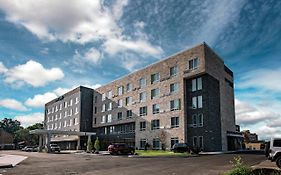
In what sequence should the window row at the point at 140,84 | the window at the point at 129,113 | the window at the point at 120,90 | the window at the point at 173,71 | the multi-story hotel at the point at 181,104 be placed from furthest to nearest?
the window at the point at 120,90, the window at the point at 129,113, the window row at the point at 140,84, the window at the point at 173,71, the multi-story hotel at the point at 181,104

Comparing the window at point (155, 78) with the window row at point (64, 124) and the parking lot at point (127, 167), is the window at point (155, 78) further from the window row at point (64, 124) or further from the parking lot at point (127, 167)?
the window row at point (64, 124)

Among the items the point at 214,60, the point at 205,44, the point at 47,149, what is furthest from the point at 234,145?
the point at 47,149

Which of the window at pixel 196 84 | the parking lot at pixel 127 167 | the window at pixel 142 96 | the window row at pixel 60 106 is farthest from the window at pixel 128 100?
the parking lot at pixel 127 167

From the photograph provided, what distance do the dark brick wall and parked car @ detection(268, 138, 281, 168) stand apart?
2638 centimetres

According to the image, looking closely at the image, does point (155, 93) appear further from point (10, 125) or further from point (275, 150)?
point (10, 125)

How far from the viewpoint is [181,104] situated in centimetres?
4878

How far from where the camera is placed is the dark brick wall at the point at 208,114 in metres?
45.0

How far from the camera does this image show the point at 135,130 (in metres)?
59.3

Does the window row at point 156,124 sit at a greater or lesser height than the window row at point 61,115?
lesser

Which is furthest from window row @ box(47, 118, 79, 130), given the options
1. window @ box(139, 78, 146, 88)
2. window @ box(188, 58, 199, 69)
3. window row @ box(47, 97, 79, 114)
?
window @ box(188, 58, 199, 69)

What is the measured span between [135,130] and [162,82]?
12209 mm

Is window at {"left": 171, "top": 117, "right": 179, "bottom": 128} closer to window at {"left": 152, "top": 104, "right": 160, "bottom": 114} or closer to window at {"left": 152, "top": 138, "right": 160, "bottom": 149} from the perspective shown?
window at {"left": 152, "top": 104, "right": 160, "bottom": 114}

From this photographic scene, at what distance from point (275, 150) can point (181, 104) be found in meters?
30.5

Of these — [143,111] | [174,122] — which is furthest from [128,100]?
[174,122]
